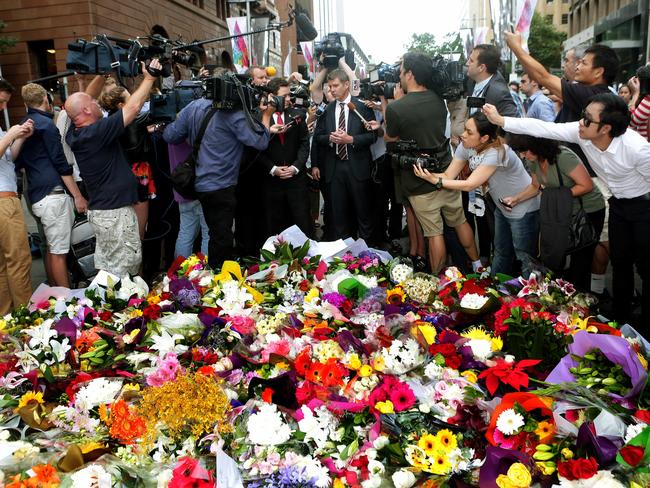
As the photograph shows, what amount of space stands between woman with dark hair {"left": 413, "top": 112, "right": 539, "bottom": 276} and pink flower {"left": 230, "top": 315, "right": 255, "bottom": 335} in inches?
87.1

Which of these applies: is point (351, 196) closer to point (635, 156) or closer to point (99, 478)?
point (635, 156)

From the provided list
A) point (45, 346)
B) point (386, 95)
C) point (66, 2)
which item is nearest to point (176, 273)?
point (45, 346)

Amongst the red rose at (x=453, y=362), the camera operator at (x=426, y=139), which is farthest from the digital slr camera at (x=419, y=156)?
the red rose at (x=453, y=362)

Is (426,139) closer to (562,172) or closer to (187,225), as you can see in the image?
(562,172)

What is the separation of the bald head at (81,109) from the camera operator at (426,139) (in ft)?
7.86

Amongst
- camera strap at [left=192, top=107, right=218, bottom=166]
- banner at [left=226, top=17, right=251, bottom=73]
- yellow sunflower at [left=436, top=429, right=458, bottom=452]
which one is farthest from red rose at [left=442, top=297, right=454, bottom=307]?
banner at [left=226, top=17, right=251, bottom=73]

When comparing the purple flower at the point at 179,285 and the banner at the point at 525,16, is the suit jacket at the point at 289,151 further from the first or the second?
the banner at the point at 525,16

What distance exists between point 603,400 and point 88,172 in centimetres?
376

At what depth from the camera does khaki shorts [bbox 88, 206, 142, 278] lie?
4.49 metres

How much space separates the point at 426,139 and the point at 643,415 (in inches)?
150

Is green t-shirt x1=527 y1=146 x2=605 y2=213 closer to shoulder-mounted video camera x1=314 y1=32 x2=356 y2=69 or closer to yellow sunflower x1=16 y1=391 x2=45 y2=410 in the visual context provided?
shoulder-mounted video camera x1=314 y1=32 x2=356 y2=69

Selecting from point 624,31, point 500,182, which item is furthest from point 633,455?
point 624,31

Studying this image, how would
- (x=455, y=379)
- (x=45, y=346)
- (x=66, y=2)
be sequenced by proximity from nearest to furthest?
(x=455, y=379) < (x=45, y=346) < (x=66, y=2)

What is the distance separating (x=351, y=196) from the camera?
605 cm
